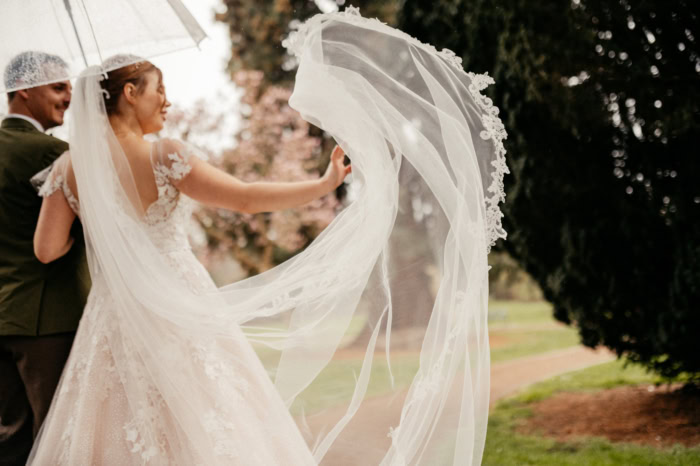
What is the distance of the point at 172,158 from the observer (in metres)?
2.15

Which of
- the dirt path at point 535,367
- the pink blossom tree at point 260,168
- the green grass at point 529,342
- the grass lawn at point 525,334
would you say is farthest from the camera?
the grass lawn at point 525,334

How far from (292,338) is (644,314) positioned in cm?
303

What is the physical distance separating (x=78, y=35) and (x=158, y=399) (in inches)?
50.7

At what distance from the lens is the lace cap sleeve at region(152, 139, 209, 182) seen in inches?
84.4

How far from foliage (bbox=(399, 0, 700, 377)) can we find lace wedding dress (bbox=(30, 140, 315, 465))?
2927 millimetres

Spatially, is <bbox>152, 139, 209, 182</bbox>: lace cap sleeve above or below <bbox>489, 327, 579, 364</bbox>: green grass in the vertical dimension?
above

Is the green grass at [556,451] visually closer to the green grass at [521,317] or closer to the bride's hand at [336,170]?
the bride's hand at [336,170]

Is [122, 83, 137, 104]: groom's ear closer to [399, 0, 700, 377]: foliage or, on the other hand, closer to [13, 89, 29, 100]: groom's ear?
[13, 89, 29, 100]: groom's ear

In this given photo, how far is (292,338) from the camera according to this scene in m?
2.30

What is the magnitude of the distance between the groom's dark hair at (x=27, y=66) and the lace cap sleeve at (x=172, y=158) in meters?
0.42

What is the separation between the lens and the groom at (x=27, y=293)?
94.3 inches

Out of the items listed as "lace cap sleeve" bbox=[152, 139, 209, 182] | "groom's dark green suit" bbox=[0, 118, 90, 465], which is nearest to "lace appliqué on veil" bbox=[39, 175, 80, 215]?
"groom's dark green suit" bbox=[0, 118, 90, 465]

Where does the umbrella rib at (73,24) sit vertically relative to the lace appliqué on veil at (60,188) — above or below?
above

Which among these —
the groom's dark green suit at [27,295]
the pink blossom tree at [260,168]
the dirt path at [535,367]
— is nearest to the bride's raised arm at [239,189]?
the groom's dark green suit at [27,295]
